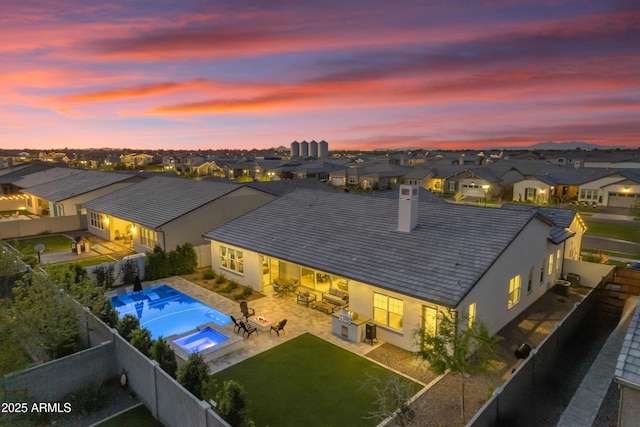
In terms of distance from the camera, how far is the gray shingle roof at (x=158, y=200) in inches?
1244

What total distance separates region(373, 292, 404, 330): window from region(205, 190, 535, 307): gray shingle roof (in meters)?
0.99

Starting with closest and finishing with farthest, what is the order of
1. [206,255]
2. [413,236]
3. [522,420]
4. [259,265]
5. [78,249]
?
[522,420] → [413,236] → [259,265] → [206,255] → [78,249]

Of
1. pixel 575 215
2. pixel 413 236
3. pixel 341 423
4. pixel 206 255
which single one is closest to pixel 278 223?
pixel 206 255

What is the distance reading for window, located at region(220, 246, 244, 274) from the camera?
26.1 m

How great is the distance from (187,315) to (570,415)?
17801mm

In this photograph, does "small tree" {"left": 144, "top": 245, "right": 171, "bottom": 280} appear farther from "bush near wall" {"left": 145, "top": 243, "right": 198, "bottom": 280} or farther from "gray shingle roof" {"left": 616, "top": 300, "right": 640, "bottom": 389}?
"gray shingle roof" {"left": 616, "top": 300, "right": 640, "bottom": 389}

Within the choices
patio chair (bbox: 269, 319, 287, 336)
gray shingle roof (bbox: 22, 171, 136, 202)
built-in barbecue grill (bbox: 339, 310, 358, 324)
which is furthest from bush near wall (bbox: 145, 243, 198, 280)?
gray shingle roof (bbox: 22, 171, 136, 202)

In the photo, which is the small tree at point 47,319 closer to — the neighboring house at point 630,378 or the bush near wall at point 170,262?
the bush near wall at point 170,262

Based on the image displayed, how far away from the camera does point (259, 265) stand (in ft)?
80.3

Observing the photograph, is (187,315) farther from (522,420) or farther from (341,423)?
(522,420)

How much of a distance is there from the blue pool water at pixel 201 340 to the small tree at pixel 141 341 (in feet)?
8.57

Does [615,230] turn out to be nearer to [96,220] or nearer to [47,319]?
[47,319]

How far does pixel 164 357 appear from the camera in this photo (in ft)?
45.5

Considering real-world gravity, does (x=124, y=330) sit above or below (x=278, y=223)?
below
